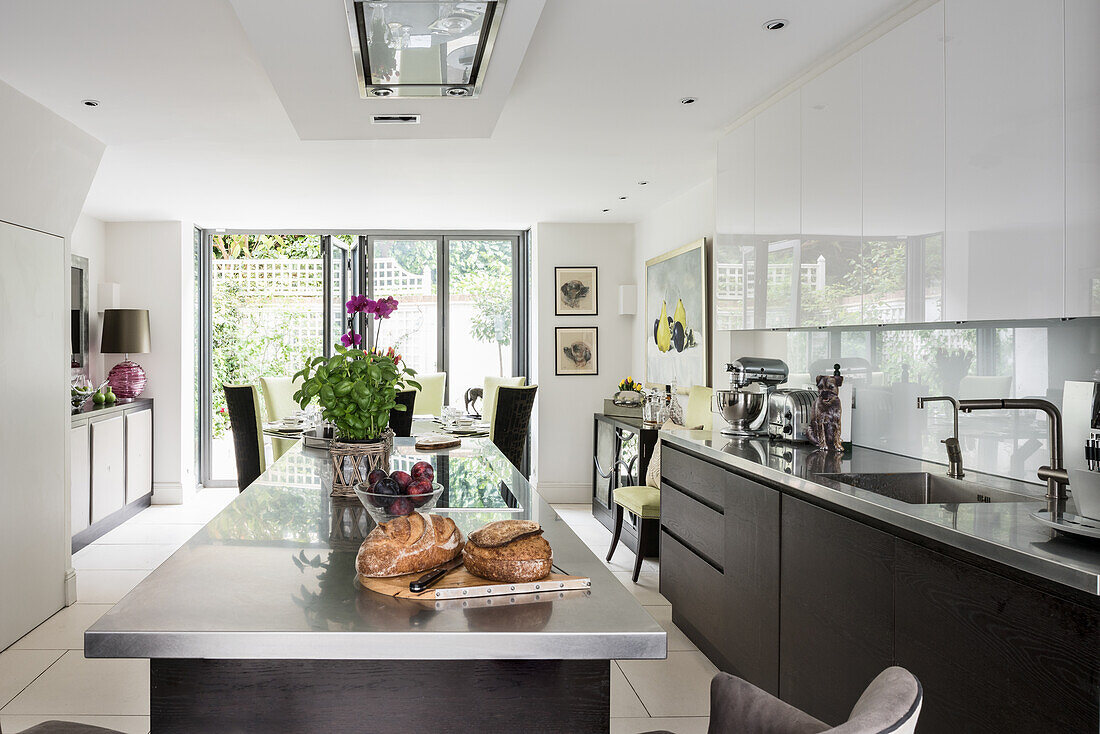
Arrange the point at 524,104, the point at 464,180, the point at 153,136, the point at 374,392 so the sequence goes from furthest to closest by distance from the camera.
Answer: the point at 464,180
the point at 153,136
the point at 524,104
the point at 374,392

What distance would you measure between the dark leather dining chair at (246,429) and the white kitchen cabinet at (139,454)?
71.4 inches

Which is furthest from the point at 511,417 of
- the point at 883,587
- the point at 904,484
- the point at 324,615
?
the point at 324,615

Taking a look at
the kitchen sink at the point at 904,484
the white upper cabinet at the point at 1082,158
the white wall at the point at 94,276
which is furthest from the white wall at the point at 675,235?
the white wall at the point at 94,276

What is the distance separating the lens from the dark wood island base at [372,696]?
50.2 inches

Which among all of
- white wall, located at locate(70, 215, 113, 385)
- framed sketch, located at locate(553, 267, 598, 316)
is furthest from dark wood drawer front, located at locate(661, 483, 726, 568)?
white wall, located at locate(70, 215, 113, 385)

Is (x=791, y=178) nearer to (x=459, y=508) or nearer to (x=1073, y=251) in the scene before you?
(x=1073, y=251)

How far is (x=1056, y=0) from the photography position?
6.08 ft

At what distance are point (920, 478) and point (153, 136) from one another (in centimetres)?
392

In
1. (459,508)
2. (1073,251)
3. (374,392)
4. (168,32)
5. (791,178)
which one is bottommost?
(459,508)

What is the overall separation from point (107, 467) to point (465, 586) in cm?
537

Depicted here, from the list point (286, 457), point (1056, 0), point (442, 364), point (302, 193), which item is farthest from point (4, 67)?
point (442, 364)

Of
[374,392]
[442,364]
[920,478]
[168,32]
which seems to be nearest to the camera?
[374,392]

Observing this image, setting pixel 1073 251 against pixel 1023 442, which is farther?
pixel 1023 442

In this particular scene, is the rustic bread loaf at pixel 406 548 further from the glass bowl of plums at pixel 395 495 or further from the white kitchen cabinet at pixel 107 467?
the white kitchen cabinet at pixel 107 467
